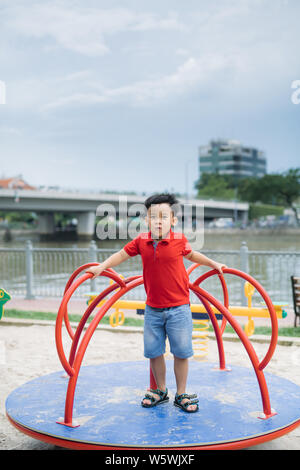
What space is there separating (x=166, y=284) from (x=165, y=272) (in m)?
0.10

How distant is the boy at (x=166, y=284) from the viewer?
409 cm

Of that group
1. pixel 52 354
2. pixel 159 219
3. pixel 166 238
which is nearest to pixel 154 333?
pixel 166 238

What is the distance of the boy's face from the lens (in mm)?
4109

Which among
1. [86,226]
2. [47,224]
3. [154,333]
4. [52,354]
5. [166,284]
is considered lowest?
[52,354]

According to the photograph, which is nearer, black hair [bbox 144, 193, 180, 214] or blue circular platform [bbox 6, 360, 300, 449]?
blue circular platform [bbox 6, 360, 300, 449]

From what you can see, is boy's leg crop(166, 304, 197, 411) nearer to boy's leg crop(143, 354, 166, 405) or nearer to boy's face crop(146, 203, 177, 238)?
boy's leg crop(143, 354, 166, 405)

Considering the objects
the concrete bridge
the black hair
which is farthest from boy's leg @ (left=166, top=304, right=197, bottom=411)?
the concrete bridge

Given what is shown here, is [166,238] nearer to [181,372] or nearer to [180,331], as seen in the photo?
[180,331]

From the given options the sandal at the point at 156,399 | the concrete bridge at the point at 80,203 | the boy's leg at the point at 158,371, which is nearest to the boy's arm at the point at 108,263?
the boy's leg at the point at 158,371

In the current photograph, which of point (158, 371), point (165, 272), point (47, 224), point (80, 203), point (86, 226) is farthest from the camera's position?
point (47, 224)

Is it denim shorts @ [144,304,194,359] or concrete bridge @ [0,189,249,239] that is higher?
concrete bridge @ [0,189,249,239]

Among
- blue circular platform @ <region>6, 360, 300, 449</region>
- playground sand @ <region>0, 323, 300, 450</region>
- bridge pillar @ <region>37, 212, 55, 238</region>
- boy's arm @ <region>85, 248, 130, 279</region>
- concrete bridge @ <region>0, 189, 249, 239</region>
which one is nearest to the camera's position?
blue circular platform @ <region>6, 360, 300, 449</region>

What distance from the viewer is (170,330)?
4.10m
